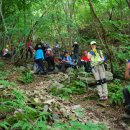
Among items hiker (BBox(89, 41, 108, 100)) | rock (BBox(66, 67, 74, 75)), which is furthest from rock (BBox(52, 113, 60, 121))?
rock (BBox(66, 67, 74, 75))

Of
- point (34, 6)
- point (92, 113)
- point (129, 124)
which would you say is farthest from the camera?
point (34, 6)

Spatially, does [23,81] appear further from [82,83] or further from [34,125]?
[34,125]

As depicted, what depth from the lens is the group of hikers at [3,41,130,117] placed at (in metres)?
9.52

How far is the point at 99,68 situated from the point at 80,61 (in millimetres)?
6844

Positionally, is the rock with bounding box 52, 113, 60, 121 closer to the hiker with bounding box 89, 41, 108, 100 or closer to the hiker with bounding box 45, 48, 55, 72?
the hiker with bounding box 89, 41, 108, 100

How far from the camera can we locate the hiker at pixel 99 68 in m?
9.50

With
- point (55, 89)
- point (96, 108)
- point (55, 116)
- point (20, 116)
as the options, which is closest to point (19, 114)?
point (20, 116)

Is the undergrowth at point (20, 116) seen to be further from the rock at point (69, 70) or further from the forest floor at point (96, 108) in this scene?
the rock at point (69, 70)

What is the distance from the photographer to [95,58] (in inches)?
376

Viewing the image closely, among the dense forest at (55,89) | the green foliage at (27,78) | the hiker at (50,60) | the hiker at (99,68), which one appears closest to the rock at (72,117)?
the dense forest at (55,89)

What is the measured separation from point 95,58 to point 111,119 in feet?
8.37

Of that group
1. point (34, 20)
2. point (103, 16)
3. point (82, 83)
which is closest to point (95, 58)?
point (82, 83)

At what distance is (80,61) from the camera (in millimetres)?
16547

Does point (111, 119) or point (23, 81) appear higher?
point (23, 81)
